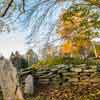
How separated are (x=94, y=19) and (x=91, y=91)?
104 inches

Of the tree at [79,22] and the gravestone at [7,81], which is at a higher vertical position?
the tree at [79,22]

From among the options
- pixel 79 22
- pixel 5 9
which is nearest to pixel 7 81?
pixel 5 9

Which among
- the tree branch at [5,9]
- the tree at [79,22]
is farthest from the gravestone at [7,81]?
the tree at [79,22]

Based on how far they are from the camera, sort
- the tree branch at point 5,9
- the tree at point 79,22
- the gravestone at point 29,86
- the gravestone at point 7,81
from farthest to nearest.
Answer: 1. the gravestone at point 29,86
2. the tree branch at point 5,9
3. the tree at point 79,22
4. the gravestone at point 7,81

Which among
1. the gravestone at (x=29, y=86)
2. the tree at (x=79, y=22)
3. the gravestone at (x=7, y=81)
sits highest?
the tree at (x=79, y=22)

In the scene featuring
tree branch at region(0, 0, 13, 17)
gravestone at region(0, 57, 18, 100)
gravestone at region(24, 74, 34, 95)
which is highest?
tree branch at region(0, 0, 13, 17)

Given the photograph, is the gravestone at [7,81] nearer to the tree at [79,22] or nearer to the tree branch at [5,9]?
the tree branch at [5,9]

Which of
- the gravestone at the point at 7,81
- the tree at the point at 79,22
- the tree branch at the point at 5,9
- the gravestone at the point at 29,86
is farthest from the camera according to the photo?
the gravestone at the point at 29,86

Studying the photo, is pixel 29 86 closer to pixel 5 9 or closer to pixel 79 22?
pixel 5 9

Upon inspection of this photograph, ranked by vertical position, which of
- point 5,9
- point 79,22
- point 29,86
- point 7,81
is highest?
point 5,9

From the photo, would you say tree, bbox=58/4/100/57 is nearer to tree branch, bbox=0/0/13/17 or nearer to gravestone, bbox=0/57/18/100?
tree branch, bbox=0/0/13/17

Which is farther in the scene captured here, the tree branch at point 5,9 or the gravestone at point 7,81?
the tree branch at point 5,9

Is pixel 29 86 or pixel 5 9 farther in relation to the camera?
pixel 29 86

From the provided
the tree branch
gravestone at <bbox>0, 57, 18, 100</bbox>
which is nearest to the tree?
the tree branch
